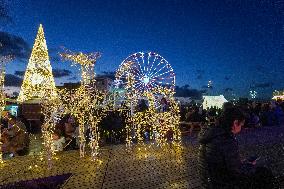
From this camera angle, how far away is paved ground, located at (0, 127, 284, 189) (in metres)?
7.05

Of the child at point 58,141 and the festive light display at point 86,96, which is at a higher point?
the festive light display at point 86,96

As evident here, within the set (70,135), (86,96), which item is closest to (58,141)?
(70,135)

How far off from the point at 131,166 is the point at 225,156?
4716 mm

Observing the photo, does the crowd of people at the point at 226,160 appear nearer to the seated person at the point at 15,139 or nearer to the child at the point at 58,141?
the child at the point at 58,141

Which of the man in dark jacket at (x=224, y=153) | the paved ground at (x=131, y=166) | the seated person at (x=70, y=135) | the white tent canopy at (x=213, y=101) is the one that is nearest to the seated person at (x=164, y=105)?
the paved ground at (x=131, y=166)

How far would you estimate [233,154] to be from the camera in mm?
4180

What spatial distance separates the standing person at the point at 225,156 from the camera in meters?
4.19

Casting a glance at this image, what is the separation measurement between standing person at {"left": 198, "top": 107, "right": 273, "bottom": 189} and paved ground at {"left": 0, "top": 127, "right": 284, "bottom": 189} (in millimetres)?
2158

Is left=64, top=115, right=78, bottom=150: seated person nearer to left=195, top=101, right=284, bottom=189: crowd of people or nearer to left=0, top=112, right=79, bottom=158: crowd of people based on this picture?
left=0, top=112, right=79, bottom=158: crowd of people

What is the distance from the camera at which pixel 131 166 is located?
864cm

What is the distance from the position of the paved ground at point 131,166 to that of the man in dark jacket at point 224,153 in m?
2.16

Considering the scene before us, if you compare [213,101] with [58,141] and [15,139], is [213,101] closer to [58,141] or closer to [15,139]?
[58,141]

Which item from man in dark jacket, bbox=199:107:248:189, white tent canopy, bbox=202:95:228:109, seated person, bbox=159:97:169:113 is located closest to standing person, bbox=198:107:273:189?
man in dark jacket, bbox=199:107:248:189

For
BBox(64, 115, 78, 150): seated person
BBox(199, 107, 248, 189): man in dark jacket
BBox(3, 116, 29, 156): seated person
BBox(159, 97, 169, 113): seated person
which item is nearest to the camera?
BBox(199, 107, 248, 189): man in dark jacket
